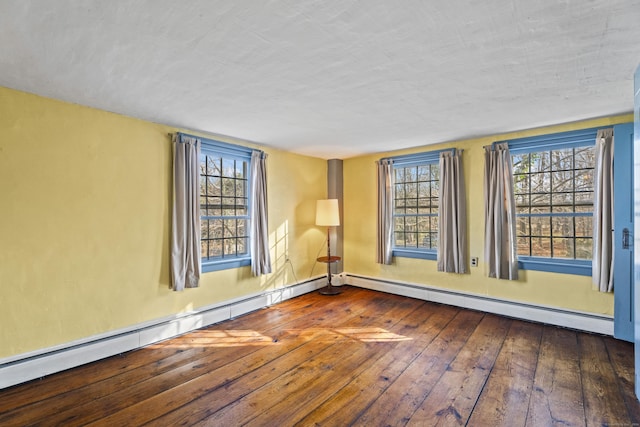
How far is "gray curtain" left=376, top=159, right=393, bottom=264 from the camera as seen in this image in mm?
4871

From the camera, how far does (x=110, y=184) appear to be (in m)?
2.94

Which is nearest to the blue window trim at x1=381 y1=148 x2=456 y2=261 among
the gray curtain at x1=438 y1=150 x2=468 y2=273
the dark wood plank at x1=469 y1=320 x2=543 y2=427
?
the gray curtain at x1=438 y1=150 x2=468 y2=273

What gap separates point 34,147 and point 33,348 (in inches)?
65.7

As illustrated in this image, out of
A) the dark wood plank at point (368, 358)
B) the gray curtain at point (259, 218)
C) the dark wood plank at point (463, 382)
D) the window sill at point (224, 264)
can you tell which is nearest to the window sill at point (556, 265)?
the dark wood plank at point (463, 382)

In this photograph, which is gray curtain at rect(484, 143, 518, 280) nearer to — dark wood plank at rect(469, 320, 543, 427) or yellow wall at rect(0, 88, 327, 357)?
dark wood plank at rect(469, 320, 543, 427)

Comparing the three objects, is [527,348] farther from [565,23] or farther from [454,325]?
[565,23]

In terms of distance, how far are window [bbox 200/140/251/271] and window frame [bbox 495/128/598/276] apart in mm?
3535

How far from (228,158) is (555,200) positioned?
4.17 meters

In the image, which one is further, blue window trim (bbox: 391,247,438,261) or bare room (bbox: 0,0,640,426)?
blue window trim (bbox: 391,247,438,261)

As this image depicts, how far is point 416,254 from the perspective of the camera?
4.66 meters

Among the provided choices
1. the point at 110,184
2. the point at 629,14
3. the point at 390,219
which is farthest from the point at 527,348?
the point at 110,184

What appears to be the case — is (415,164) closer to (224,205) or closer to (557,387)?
(224,205)

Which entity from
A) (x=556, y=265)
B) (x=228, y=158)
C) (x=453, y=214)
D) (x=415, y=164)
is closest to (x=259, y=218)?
(x=228, y=158)

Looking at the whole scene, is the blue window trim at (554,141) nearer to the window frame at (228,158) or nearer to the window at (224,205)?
the window frame at (228,158)
